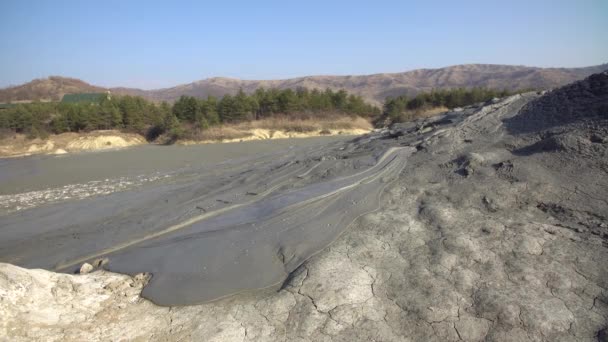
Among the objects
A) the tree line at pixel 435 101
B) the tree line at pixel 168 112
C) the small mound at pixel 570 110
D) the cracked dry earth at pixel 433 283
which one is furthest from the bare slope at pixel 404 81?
the cracked dry earth at pixel 433 283

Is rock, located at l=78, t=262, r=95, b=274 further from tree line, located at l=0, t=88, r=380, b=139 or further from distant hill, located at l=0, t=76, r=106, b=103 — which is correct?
distant hill, located at l=0, t=76, r=106, b=103

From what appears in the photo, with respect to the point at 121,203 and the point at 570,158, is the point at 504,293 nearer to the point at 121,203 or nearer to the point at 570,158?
the point at 570,158

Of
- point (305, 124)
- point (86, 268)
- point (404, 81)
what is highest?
point (404, 81)

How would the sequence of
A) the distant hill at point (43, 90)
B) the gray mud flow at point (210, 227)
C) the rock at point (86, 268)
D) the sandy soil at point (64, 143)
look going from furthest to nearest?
the distant hill at point (43, 90)
the sandy soil at point (64, 143)
the rock at point (86, 268)
the gray mud flow at point (210, 227)

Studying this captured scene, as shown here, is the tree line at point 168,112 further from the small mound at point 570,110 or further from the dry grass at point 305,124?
the small mound at point 570,110

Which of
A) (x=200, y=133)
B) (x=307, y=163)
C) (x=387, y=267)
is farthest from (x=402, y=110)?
(x=387, y=267)

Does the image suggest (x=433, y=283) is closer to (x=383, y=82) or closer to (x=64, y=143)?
(x=64, y=143)

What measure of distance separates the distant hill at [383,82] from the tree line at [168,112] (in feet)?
115

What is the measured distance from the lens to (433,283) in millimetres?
3236

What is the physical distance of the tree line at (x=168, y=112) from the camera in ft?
88.3

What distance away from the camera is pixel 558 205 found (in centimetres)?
421

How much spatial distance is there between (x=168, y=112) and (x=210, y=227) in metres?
26.1

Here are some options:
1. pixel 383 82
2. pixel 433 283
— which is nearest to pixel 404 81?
pixel 383 82

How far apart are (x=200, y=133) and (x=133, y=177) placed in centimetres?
1443
